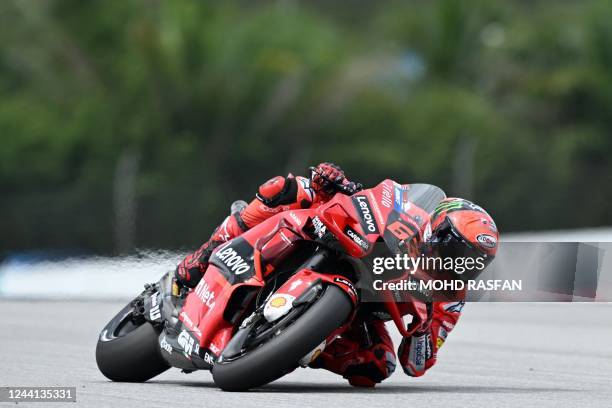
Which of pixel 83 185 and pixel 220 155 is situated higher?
pixel 83 185

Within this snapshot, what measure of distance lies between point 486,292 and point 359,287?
2.30 ft

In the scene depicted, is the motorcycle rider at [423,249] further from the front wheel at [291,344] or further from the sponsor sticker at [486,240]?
the front wheel at [291,344]

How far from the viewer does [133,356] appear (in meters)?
7.57

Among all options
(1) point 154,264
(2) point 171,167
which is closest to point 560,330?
A: (1) point 154,264

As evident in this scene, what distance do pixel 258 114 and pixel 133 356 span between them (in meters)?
28.2

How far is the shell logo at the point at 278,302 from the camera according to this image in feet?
21.1

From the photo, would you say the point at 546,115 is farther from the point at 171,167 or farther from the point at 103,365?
the point at 103,365

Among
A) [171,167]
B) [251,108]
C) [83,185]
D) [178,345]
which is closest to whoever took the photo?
[178,345]

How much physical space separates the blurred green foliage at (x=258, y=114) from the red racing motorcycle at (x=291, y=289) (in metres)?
12.2

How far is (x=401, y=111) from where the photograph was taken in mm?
38875

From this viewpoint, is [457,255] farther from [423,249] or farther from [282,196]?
[282,196]

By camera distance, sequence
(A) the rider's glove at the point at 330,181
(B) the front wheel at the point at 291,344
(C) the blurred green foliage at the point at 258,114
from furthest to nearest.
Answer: (C) the blurred green foliage at the point at 258,114 → (A) the rider's glove at the point at 330,181 → (B) the front wheel at the point at 291,344

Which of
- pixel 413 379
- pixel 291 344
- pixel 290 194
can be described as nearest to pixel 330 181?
pixel 290 194

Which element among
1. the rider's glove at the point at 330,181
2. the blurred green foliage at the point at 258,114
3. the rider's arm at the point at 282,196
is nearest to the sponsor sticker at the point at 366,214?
the rider's glove at the point at 330,181
